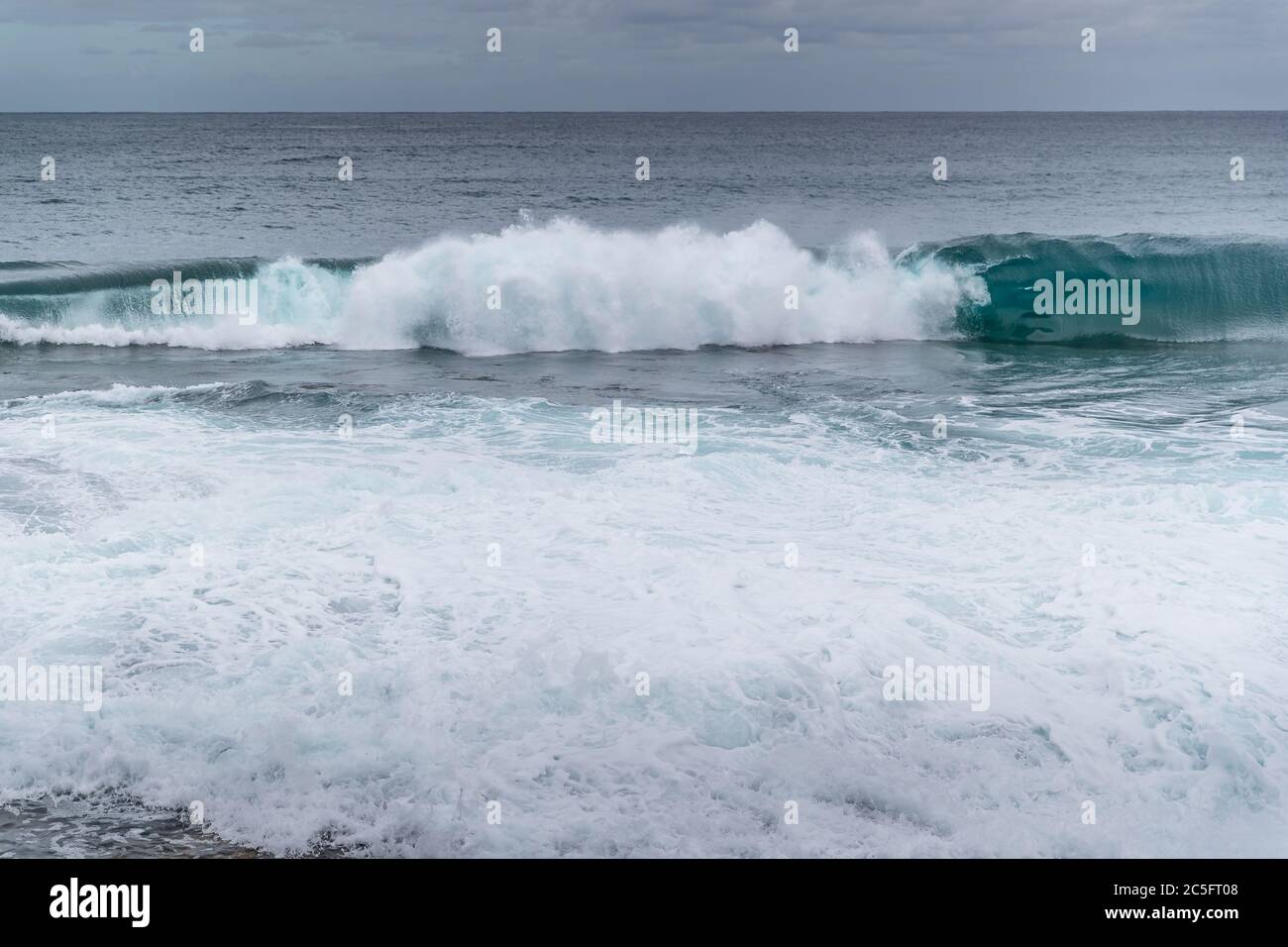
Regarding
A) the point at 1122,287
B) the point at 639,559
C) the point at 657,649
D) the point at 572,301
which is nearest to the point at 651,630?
the point at 657,649

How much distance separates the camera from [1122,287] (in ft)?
65.8

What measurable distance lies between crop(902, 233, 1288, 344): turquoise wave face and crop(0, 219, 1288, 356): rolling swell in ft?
0.13

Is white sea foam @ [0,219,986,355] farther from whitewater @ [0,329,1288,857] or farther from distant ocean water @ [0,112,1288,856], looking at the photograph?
whitewater @ [0,329,1288,857]

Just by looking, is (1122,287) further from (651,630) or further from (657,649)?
(657,649)

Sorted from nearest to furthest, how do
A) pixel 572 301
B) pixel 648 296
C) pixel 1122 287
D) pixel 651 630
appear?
1. pixel 651 630
2. pixel 572 301
3. pixel 648 296
4. pixel 1122 287

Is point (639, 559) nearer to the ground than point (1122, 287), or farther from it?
nearer to the ground

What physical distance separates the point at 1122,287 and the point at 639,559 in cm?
1589

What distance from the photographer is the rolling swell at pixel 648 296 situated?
56.9ft

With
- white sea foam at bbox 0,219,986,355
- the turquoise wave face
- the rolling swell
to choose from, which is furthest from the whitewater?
the turquoise wave face

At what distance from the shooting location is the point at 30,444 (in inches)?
391

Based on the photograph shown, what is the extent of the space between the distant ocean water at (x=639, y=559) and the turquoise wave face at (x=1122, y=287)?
0.14 meters

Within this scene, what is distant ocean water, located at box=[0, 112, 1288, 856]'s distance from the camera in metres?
4.73

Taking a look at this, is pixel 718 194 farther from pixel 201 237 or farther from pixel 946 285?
pixel 946 285

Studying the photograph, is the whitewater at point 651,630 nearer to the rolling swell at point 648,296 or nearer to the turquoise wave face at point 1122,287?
the rolling swell at point 648,296
